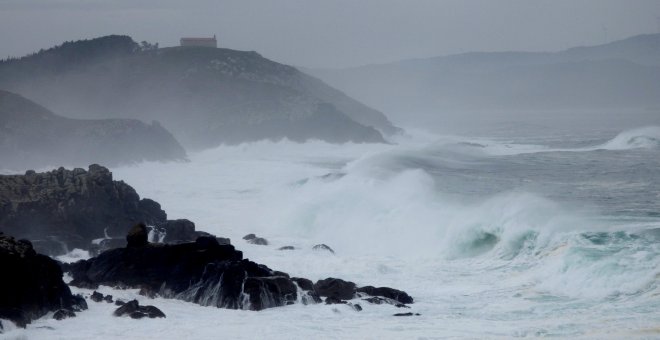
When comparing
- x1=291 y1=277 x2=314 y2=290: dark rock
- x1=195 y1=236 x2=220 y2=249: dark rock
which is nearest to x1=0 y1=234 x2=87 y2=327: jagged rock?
x1=195 y1=236 x2=220 y2=249: dark rock

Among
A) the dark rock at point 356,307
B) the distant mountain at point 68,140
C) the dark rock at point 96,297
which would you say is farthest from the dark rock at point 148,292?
the distant mountain at point 68,140

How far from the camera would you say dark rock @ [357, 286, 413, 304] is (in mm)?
20031

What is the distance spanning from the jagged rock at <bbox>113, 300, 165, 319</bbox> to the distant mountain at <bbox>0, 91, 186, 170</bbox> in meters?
40.7

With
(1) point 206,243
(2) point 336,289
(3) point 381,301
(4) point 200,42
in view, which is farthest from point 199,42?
(3) point 381,301

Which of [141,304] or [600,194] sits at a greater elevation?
[600,194]

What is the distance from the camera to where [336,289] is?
2061 cm

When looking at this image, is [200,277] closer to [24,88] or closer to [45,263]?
[45,263]

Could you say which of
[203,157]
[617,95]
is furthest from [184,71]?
[617,95]

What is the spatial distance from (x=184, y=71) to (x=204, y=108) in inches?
376

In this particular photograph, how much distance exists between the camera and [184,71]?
9694 centimetres

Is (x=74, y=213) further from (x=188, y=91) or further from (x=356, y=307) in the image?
(x=188, y=91)

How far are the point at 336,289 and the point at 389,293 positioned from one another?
1.23 meters

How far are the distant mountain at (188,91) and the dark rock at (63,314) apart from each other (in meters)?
61.0

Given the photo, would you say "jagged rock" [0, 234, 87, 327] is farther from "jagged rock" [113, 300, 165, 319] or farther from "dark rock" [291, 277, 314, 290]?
"dark rock" [291, 277, 314, 290]
